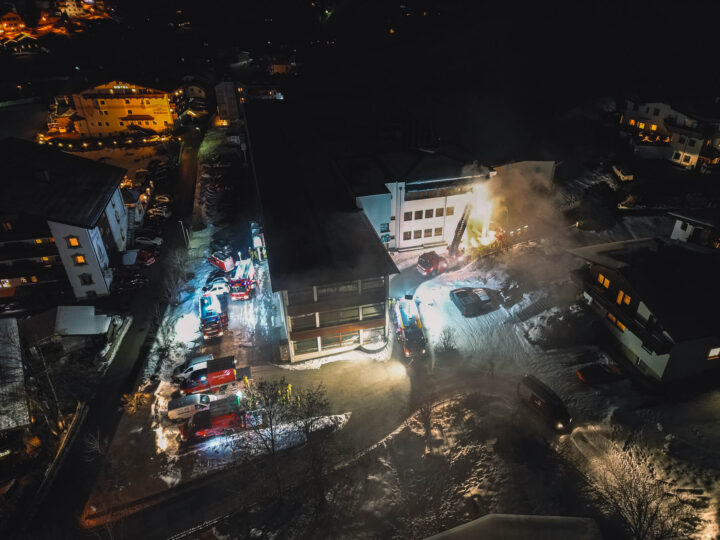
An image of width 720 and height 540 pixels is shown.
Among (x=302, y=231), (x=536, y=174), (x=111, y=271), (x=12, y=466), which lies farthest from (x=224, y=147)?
(x=12, y=466)

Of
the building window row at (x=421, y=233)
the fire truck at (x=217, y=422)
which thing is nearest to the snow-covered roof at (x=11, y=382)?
the fire truck at (x=217, y=422)

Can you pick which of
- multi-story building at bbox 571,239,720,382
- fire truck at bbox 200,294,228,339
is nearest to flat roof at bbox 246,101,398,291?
fire truck at bbox 200,294,228,339

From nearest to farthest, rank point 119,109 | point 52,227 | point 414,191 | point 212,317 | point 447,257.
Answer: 1. point 212,317
2. point 52,227
3. point 414,191
4. point 447,257
5. point 119,109

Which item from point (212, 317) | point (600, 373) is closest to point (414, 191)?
point (212, 317)

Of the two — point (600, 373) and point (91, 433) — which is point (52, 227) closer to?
point (91, 433)

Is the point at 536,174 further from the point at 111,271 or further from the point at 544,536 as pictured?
the point at 111,271
